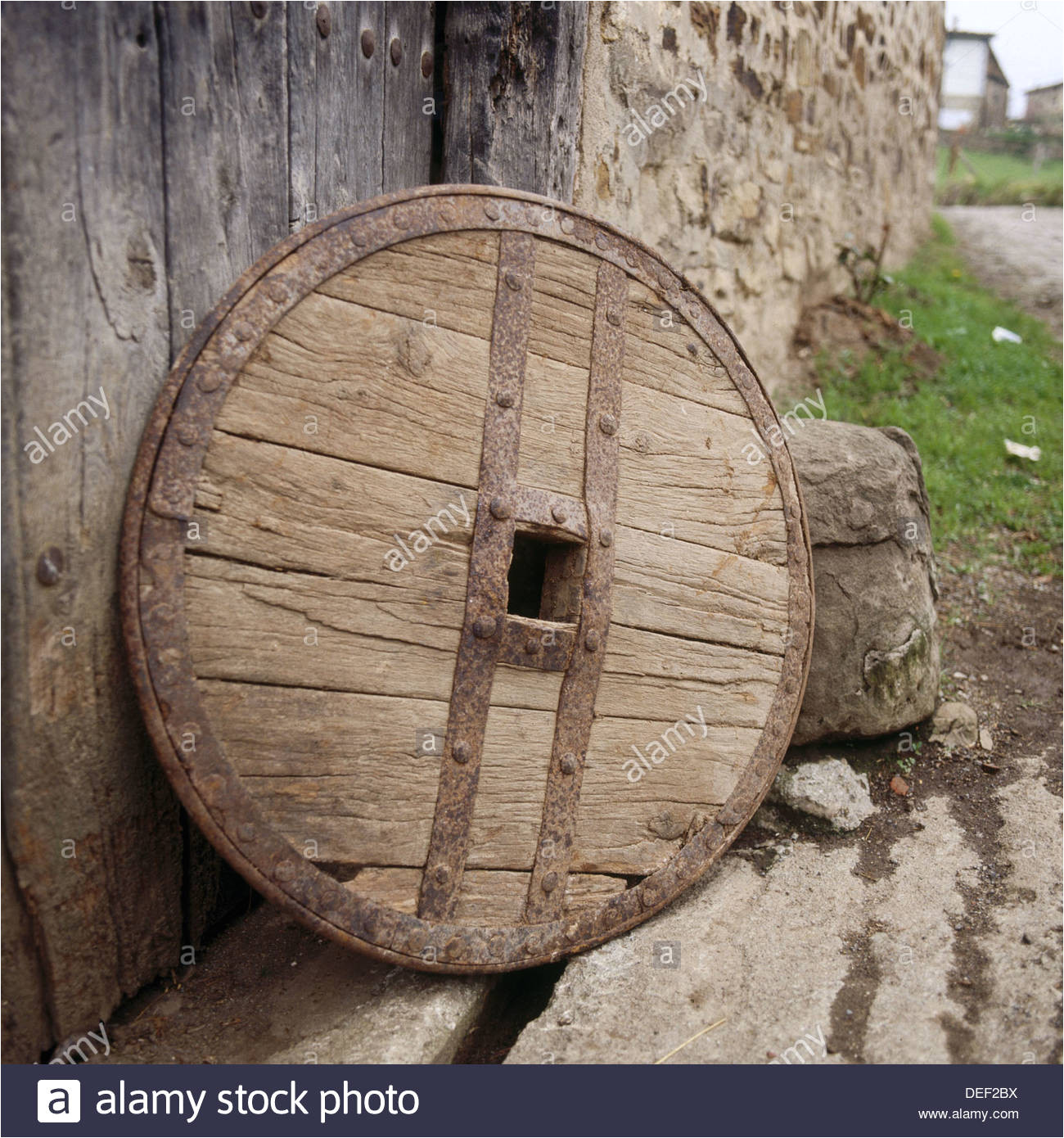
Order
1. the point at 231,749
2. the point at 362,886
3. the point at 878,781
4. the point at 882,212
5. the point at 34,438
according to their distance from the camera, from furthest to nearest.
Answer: the point at 882,212 < the point at 878,781 < the point at 362,886 < the point at 231,749 < the point at 34,438

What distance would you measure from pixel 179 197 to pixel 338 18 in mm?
664

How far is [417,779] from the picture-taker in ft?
6.09

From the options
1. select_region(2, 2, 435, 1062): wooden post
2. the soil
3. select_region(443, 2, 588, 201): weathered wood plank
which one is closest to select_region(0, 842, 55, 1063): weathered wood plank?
select_region(2, 2, 435, 1062): wooden post

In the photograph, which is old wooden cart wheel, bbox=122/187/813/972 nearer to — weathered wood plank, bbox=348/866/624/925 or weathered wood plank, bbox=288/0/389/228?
weathered wood plank, bbox=348/866/624/925

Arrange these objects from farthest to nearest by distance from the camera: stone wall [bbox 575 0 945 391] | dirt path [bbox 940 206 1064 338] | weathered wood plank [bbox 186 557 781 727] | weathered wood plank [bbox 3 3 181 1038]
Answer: dirt path [bbox 940 206 1064 338] → stone wall [bbox 575 0 945 391] → weathered wood plank [bbox 186 557 781 727] → weathered wood plank [bbox 3 3 181 1038]

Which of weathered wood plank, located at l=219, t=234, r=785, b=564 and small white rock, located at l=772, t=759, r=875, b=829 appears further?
small white rock, located at l=772, t=759, r=875, b=829

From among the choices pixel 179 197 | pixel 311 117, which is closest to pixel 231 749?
pixel 179 197

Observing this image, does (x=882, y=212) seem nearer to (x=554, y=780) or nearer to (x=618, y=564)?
(x=618, y=564)

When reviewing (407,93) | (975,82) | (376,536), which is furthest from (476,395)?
(975,82)

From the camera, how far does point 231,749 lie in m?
1.68

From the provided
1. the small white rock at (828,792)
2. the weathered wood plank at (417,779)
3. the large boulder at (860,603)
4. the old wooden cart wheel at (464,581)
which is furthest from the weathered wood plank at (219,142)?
the small white rock at (828,792)

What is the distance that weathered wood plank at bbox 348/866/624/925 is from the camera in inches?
71.7

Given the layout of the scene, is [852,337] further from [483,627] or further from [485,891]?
[485,891]

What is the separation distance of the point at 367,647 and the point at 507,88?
1541mm
